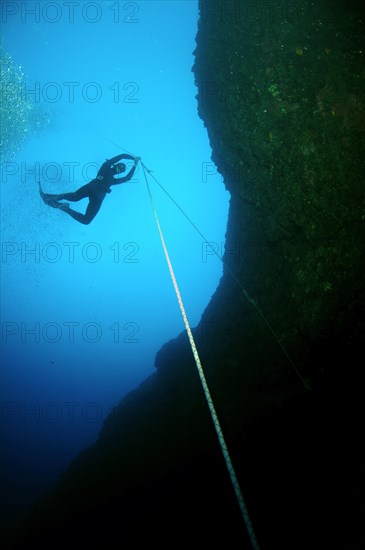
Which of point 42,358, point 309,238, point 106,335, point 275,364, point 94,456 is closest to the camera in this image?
point 309,238

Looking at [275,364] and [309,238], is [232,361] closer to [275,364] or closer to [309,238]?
[275,364]

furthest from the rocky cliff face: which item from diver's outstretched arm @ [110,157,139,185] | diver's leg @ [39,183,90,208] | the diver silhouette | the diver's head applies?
diver's leg @ [39,183,90,208]

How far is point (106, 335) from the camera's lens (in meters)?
109

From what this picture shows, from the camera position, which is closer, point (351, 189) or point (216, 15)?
point (351, 189)

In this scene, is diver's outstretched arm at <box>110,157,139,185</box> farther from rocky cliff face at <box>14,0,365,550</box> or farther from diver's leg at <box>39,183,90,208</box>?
rocky cliff face at <box>14,0,365,550</box>

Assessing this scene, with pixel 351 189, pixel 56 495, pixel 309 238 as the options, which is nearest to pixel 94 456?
pixel 56 495

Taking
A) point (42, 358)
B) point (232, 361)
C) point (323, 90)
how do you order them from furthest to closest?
point (42, 358)
point (232, 361)
point (323, 90)

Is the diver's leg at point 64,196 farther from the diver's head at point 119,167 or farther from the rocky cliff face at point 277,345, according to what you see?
the rocky cliff face at point 277,345

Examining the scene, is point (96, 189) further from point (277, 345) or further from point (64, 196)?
point (277, 345)

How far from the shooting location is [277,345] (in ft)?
20.4

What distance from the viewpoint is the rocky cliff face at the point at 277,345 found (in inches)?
181

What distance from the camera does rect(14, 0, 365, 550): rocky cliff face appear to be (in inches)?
181

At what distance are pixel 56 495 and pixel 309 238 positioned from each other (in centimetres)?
837

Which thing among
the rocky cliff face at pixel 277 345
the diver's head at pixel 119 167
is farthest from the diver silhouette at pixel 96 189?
the rocky cliff face at pixel 277 345
